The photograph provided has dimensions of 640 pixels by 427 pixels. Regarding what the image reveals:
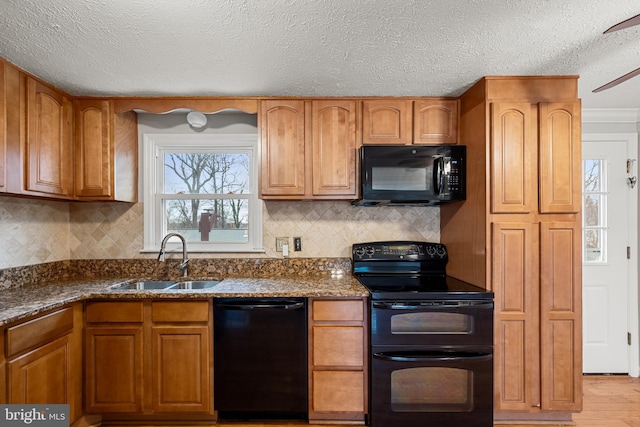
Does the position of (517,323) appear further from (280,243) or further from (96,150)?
(96,150)

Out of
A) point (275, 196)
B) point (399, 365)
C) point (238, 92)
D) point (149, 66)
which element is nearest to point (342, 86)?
point (238, 92)

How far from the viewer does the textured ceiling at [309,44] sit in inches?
59.1

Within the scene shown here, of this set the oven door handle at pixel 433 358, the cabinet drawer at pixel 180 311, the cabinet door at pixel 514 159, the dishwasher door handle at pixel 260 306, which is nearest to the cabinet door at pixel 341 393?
the oven door handle at pixel 433 358

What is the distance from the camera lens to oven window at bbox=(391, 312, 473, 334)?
2.11 metres

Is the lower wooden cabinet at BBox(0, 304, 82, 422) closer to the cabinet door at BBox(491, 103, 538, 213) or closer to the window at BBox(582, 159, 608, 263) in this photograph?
the cabinet door at BBox(491, 103, 538, 213)

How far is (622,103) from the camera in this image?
273cm

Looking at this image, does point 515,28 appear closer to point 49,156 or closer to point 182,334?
point 182,334

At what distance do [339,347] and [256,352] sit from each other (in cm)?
A: 53

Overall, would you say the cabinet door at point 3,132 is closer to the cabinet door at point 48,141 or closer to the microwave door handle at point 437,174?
the cabinet door at point 48,141

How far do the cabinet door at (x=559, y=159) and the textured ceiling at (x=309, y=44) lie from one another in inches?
11.6

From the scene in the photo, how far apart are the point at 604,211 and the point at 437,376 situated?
215cm

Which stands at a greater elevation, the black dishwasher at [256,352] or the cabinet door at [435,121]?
the cabinet door at [435,121]

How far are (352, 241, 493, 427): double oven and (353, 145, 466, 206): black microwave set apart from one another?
2.19 ft

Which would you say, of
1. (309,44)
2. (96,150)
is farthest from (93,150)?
(309,44)
